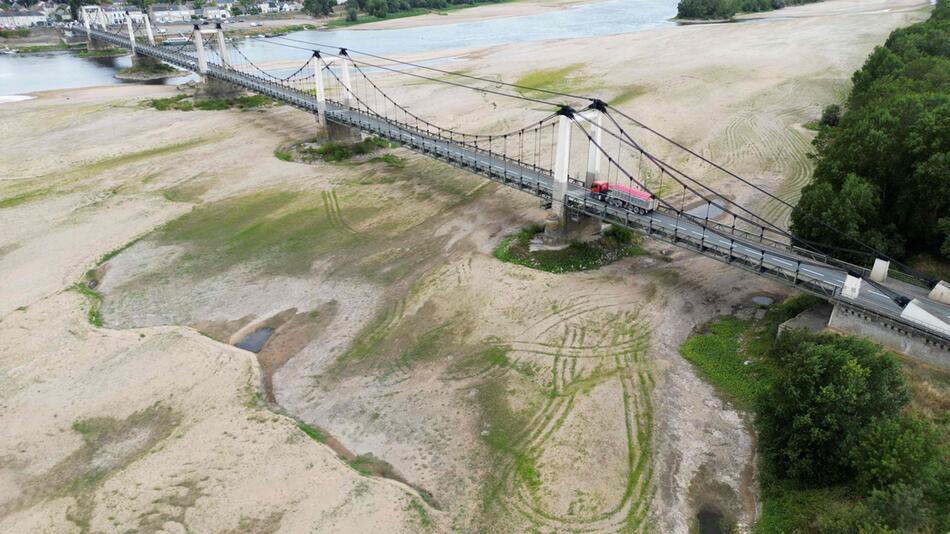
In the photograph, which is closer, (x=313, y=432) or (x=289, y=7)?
(x=313, y=432)

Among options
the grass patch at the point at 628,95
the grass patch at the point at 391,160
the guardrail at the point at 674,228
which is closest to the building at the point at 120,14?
the grass patch at the point at 391,160

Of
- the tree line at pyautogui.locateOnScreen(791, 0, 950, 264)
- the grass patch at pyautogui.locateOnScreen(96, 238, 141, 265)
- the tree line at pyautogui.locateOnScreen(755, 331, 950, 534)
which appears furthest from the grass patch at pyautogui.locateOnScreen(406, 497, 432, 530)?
the grass patch at pyautogui.locateOnScreen(96, 238, 141, 265)

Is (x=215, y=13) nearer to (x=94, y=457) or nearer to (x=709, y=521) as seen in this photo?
(x=94, y=457)

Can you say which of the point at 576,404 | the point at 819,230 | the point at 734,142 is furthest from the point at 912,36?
the point at 576,404

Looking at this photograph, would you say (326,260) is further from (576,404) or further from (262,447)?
(576,404)

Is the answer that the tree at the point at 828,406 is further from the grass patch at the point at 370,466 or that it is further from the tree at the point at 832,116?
the tree at the point at 832,116

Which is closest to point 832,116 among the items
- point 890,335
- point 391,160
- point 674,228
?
point 674,228
